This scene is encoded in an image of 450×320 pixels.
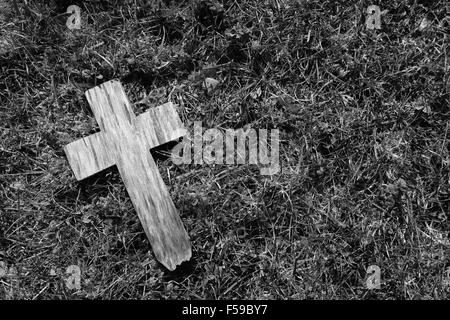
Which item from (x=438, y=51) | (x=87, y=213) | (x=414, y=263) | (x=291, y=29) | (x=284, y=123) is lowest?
(x=414, y=263)

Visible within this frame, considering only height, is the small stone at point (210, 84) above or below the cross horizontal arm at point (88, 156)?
above

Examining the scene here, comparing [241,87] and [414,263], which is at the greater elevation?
[241,87]

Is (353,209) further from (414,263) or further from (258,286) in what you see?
(258,286)

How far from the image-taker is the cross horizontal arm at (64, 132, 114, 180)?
141 inches

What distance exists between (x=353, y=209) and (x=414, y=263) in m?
0.50

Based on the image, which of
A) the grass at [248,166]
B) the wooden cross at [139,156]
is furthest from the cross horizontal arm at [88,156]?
the grass at [248,166]

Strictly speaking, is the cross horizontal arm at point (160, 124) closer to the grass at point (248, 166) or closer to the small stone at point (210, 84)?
the grass at point (248, 166)

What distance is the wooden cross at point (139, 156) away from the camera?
3.53 metres

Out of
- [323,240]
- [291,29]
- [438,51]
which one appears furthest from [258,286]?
[438,51]

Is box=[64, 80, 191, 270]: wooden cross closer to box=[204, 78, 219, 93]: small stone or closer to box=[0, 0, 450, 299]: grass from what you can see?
box=[0, 0, 450, 299]: grass

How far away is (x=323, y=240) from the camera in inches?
142

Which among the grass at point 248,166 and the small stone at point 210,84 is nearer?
the grass at point 248,166

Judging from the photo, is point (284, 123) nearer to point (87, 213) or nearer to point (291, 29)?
point (291, 29)

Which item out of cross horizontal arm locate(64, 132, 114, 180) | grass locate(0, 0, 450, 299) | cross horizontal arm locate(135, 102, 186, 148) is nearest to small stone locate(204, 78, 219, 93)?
grass locate(0, 0, 450, 299)
